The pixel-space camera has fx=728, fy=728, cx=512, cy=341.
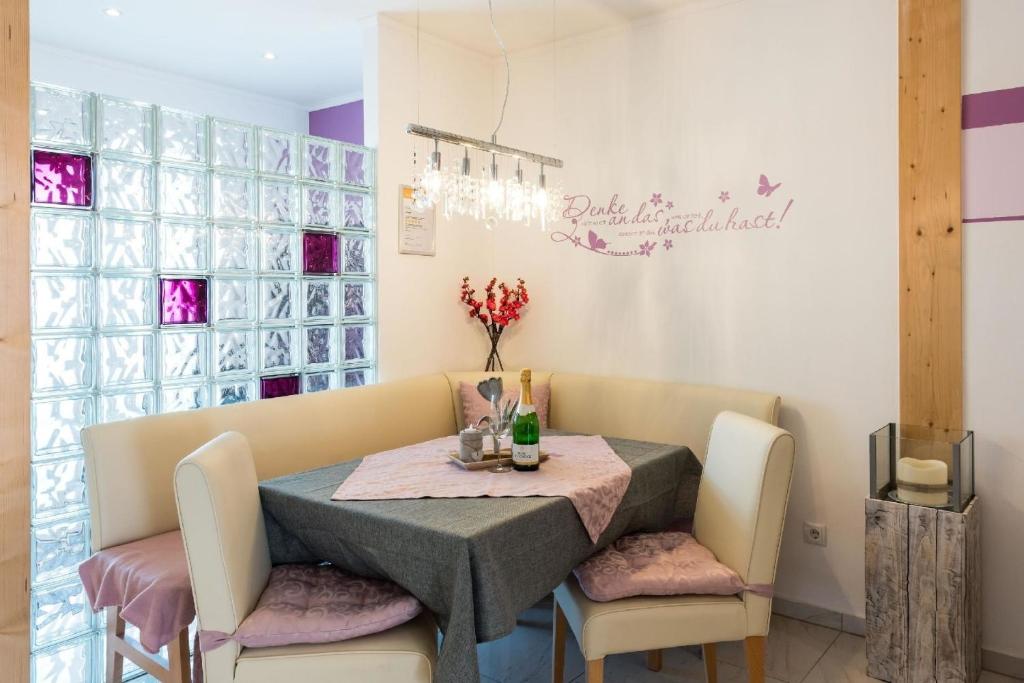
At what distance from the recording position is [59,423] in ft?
7.81

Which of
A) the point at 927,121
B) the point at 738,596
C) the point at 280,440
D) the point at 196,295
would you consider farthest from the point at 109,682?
the point at 927,121

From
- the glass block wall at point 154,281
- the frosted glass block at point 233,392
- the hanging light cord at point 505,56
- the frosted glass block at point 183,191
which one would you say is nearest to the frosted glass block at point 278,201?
the glass block wall at point 154,281

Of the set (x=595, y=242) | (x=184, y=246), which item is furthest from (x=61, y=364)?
(x=595, y=242)

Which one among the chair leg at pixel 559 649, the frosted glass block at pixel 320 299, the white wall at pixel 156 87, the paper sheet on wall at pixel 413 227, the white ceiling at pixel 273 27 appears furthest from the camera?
the white wall at pixel 156 87

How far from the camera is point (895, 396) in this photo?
279 centimetres

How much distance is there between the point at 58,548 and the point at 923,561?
2.85 meters

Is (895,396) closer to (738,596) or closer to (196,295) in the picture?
(738,596)

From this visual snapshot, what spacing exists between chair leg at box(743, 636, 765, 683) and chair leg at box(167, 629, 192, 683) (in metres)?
1.66

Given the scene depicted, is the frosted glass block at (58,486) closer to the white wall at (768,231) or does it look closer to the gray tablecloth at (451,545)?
the gray tablecloth at (451,545)

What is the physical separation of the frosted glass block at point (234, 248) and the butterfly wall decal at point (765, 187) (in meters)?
2.12

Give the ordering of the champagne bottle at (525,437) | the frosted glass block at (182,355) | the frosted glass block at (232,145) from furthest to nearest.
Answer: the frosted glass block at (232,145), the frosted glass block at (182,355), the champagne bottle at (525,437)

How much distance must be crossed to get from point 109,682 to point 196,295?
1.35 m

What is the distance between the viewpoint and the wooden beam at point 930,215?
103 inches

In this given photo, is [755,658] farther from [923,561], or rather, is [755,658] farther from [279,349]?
[279,349]
